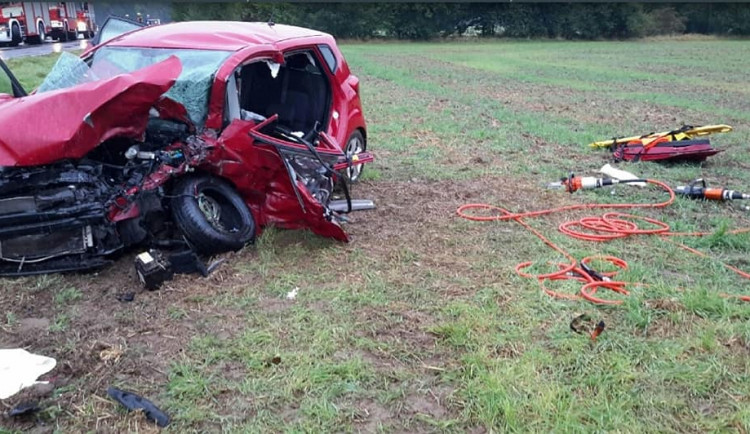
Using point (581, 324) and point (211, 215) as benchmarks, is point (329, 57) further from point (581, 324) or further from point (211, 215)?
point (581, 324)

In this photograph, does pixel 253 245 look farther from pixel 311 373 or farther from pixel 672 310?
pixel 672 310

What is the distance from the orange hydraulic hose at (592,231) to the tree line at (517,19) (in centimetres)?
3440

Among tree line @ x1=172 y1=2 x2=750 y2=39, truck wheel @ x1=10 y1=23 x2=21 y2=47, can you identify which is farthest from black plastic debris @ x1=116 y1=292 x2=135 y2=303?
tree line @ x1=172 y1=2 x2=750 y2=39

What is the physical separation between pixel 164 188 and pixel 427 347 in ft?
7.10

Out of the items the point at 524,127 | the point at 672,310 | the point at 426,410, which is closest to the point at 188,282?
the point at 426,410

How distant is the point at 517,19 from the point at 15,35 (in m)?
28.6

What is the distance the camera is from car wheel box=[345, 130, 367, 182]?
656 centimetres

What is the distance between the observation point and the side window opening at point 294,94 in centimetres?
634

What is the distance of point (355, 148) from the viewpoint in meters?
6.88

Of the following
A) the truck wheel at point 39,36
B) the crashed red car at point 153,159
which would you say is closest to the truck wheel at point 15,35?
the truck wheel at point 39,36

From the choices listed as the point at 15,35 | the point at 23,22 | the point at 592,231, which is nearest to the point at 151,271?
the point at 592,231

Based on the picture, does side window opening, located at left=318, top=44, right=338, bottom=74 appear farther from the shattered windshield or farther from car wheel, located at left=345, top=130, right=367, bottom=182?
the shattered windshield

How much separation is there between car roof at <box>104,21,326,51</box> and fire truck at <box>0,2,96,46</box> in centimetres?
2184

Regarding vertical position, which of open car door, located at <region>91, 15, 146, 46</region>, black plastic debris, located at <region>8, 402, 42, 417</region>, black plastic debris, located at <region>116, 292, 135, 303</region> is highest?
open car door, located at <region>91, 15, 146, 46</region>
